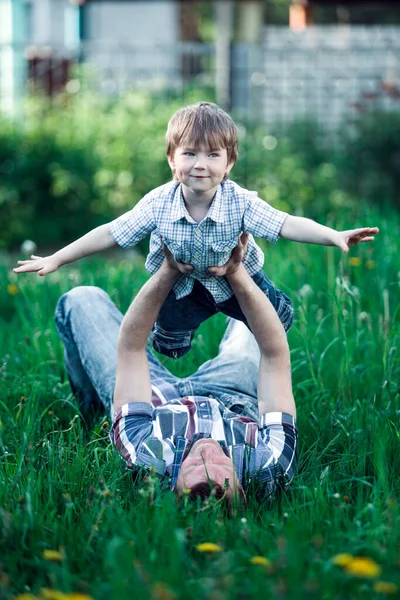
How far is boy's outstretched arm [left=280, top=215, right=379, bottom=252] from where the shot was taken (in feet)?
7.89

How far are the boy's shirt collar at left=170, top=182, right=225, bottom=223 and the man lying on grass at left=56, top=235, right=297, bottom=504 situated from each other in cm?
10

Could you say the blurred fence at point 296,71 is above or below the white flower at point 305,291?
above

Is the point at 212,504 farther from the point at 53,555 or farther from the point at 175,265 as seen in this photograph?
the point at 175,265

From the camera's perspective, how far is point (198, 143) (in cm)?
242

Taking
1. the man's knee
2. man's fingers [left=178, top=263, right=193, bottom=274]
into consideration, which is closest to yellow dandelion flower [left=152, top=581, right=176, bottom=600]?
man's fingers [left=178, top=263, right=193, bottom=274]

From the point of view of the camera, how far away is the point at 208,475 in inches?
85.0

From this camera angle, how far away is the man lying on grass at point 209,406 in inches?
92.4

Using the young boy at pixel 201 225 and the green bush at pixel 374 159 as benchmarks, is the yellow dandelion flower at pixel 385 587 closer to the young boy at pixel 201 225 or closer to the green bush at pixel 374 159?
the young boy at pixel 201 225

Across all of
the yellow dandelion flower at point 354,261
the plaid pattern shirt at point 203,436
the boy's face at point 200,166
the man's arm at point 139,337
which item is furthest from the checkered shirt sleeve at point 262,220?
the yellow dandelion flower at point 354,261

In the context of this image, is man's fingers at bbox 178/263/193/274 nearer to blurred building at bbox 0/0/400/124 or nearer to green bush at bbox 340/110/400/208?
green bush at bbox 340/110/400/208

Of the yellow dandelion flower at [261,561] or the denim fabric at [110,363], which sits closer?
the yellow dandelion flower at [261,561]

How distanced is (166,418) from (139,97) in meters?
6.48

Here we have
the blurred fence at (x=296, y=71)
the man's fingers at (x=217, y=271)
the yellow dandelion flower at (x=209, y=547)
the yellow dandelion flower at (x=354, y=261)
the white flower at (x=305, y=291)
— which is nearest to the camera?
the yellow dandelion flower at (x=209, y=547)

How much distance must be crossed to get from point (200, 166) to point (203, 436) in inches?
29.0
